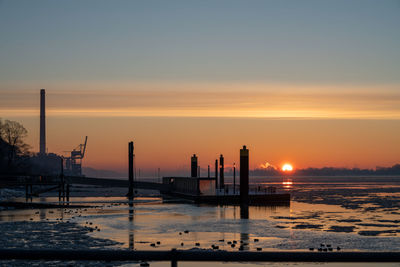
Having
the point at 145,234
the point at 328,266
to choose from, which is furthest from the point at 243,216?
the point at 328,266

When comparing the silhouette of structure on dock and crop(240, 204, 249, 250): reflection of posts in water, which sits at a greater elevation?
the silhouette of structure on dock

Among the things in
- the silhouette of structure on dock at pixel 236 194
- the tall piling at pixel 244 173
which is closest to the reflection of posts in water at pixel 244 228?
the tall piling at pixel 244 173

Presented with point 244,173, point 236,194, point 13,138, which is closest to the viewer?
point 244,173

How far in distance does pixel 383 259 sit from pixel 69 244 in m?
24.7

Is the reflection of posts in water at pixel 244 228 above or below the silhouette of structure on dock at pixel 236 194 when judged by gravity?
below

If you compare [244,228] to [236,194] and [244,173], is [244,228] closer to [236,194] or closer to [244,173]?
[244,173]

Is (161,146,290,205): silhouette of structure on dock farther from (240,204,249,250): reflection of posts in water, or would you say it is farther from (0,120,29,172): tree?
(0,120,29,172): tree

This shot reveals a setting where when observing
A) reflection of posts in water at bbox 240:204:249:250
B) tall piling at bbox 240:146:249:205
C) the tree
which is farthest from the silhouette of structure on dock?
the tree

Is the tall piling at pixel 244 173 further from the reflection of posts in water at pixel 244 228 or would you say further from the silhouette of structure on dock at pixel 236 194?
the reflection of posts in water at pixel 244 228

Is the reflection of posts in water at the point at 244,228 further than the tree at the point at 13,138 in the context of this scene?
No

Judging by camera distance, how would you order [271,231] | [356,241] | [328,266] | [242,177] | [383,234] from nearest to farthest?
[328,266]
[356,241]
[383,234]
[271,231]
[242,177]

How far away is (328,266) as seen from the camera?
70.4ft

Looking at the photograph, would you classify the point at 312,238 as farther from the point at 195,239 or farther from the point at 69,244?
the point at 69,244

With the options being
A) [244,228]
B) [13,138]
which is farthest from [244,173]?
[13,138]
